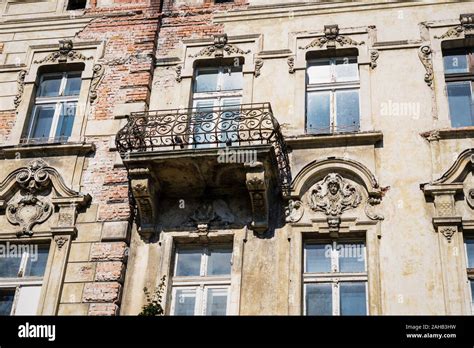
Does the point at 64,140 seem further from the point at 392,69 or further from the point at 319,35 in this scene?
the point at 392,69

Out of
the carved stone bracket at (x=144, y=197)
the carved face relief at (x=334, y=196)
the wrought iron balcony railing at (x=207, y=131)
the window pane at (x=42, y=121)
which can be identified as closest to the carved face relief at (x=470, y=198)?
the carved face relief at (x=334, y=196)

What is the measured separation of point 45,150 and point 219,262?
3.52 metres

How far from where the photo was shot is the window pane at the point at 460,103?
1091cm

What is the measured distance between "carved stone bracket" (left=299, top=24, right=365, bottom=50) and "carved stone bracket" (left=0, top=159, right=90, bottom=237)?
4.55 meters

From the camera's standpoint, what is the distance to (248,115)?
36.2 ft

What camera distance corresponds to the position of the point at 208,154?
33.1ft

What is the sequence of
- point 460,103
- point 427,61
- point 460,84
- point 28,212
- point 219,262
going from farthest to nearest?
point 427,61 → point 460,84 → point 460,103 → point 28,212 → point 219,262

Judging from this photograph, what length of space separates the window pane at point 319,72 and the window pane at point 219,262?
3300 mm

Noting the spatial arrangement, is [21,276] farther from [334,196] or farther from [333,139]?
[333,139]

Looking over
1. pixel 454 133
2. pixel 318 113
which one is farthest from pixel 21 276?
pixel 454 133

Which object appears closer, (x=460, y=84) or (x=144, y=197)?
(x=144, y=197)

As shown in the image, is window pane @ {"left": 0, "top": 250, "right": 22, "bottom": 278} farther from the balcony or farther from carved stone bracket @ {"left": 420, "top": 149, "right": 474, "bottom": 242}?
carved stone bracket @ {"left": 420, "top": 149, "right": 474, "bottom": 242}

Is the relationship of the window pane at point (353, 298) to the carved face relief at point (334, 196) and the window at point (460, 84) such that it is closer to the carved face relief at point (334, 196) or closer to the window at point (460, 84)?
the carved face relief at point (334, 196)

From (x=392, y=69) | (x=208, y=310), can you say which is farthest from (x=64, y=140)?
(x=392, y=69)
